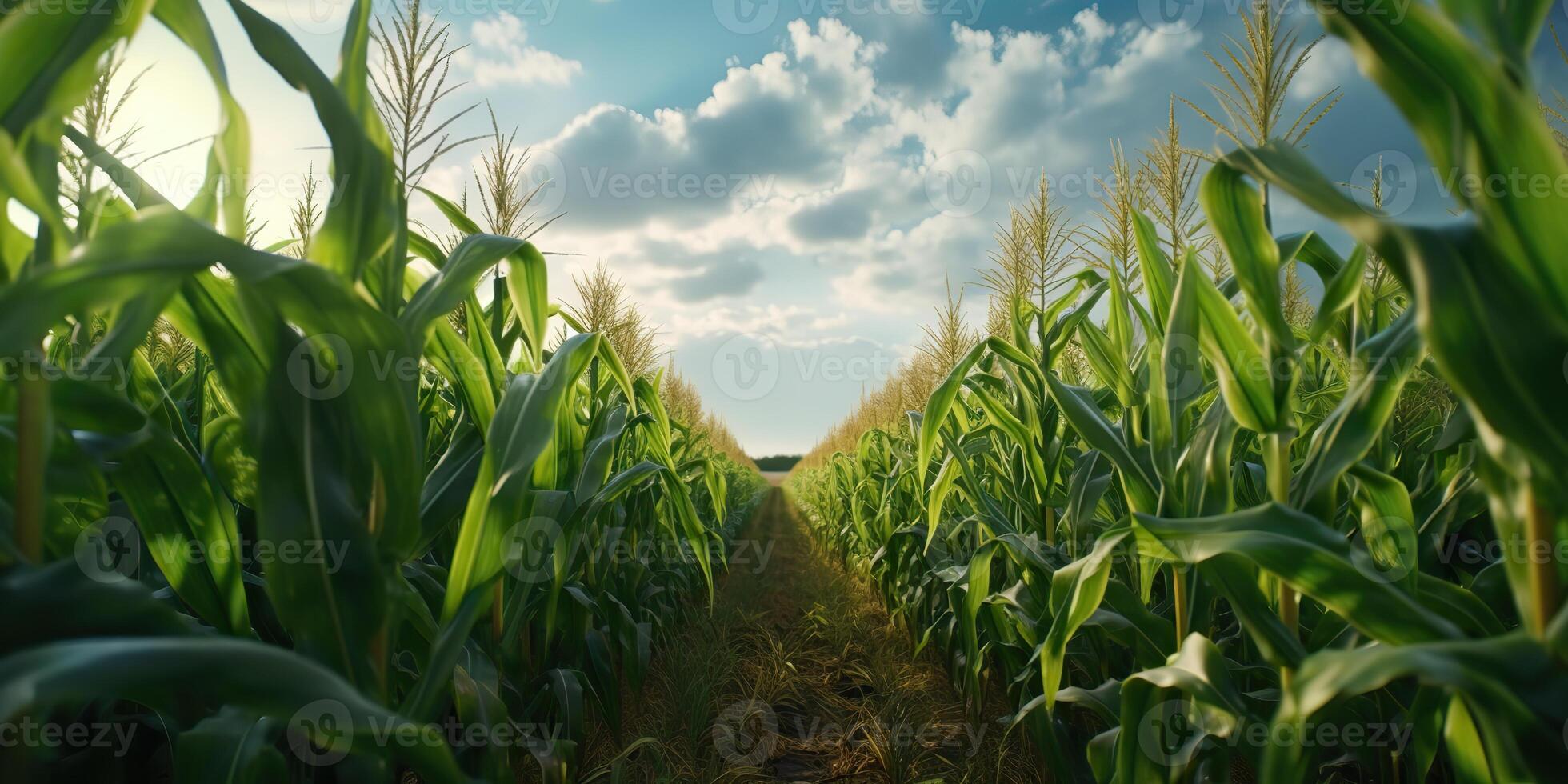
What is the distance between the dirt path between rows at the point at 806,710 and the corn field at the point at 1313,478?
0.29m

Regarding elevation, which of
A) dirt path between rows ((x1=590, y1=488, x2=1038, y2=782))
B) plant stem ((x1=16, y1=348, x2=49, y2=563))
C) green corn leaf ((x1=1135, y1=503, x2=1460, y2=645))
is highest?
plant stem ((x1=16, y1=348, x2=49, y2=563))

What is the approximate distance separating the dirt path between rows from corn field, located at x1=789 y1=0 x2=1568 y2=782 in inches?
11.4

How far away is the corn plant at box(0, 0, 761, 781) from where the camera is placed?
557 millimetres

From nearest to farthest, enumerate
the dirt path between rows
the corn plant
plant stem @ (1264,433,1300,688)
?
the corn plant
plant stem @ (1264,433,1300,688)
the dirt path between rows

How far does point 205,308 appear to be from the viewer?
31.8 inches

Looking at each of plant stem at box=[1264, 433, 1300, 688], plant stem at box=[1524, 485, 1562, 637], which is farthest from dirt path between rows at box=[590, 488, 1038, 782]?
plant stem at box=[1524, 485, 1562, 637]

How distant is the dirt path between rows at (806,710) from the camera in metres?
2.17

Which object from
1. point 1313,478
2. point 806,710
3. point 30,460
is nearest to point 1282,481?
point 1313,478

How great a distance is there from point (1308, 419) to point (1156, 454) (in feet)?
3.57

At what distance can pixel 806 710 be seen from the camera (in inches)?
116

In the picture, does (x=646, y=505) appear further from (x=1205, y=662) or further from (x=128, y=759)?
(x=1205, y=662)

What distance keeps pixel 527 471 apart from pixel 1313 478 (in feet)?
3.61

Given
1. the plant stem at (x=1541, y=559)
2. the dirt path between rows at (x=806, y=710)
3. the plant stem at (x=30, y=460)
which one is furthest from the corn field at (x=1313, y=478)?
the plant stem at (x=30, y=460)

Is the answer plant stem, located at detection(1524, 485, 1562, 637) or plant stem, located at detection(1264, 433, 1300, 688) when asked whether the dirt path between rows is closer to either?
plant stem, located at detection(1264, 433, 1300, 688)
